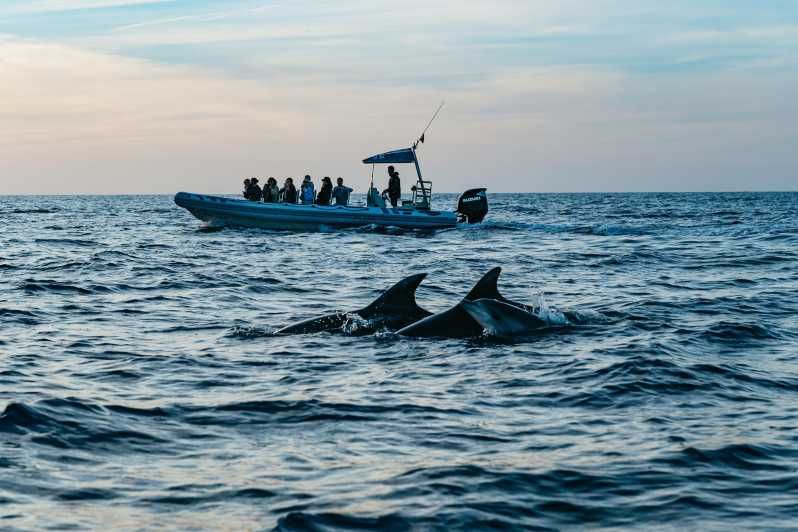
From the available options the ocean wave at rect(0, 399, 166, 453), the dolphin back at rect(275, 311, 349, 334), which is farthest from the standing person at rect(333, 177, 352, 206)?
the ocean wave at rect(0, 399, 166, 453)

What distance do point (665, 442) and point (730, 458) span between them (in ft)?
1.83

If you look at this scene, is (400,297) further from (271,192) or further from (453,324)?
(271,192)

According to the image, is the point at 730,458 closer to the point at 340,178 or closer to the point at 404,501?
the point at 404,501

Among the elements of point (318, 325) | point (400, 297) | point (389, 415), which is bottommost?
point (389, 415)

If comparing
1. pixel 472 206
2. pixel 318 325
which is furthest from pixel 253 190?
pixel 318 325

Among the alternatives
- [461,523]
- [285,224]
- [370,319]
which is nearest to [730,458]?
[461,523]

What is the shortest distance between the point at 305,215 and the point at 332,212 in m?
1.07

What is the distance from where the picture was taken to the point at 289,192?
133ft

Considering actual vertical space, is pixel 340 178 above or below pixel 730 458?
above

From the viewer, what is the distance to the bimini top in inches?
1570

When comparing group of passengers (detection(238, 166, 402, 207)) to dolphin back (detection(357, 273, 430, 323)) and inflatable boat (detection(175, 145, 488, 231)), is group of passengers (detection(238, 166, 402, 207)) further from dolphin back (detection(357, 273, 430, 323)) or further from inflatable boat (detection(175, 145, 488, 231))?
dolphin back (detection(357, 273, 430, 323))

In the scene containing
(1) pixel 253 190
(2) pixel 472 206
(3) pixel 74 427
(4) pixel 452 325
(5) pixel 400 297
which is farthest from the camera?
(2) pixel 472 206

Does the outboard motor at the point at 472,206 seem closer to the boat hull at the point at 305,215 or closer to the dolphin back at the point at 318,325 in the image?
the boat hull at the point at 305,215

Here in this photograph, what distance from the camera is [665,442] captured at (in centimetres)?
817
